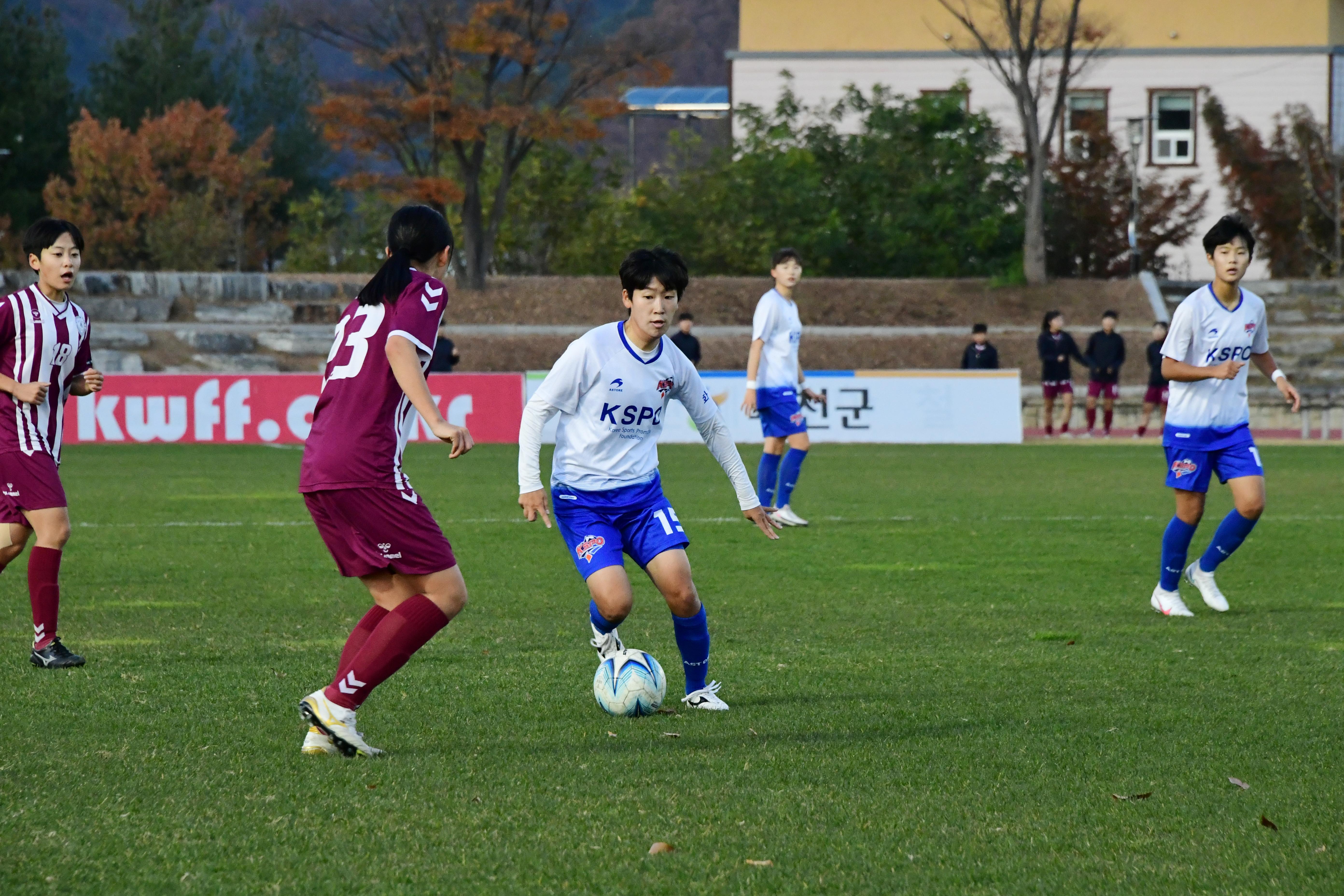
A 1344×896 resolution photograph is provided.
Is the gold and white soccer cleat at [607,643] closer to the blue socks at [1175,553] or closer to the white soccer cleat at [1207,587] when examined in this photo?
the blue socks at [1175,553]

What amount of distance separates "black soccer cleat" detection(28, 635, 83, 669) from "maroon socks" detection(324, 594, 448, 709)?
7.07ft

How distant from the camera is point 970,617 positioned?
26.7 feet

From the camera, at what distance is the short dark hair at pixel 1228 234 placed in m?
7.89

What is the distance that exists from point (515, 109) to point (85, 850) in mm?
29809

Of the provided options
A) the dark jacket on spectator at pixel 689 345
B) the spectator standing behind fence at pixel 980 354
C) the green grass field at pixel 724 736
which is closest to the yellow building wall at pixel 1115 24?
the spectator standing behind fence at pixel 980 354

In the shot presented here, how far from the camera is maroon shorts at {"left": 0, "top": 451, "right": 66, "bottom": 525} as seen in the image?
662 centimetres

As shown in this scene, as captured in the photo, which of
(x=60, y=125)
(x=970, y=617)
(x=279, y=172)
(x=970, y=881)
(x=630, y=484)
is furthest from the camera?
(x=279, y=172)

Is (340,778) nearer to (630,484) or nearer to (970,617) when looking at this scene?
(630,484)

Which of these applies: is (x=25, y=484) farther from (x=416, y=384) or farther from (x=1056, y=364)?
(x=1056, y=364)

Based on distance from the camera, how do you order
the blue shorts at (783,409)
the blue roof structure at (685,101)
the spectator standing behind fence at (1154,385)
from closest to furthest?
the blue shorts at (783,409) → the spectator standing behind fence at (1154,385) → the blue roof structure at (685,101)

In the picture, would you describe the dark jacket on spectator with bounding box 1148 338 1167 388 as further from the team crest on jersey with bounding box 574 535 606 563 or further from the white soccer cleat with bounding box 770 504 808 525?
the team crest on jersey with bounding box 574 535 606 563

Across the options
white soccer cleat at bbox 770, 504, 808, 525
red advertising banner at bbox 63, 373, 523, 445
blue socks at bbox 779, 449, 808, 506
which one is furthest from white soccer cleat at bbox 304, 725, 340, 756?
red advertising banner at bbox 63, 373, 523, 445

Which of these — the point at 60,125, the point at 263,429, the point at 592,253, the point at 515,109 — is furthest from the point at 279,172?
the point at 263,429

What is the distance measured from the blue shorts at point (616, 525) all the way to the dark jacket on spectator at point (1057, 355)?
20.2 m
